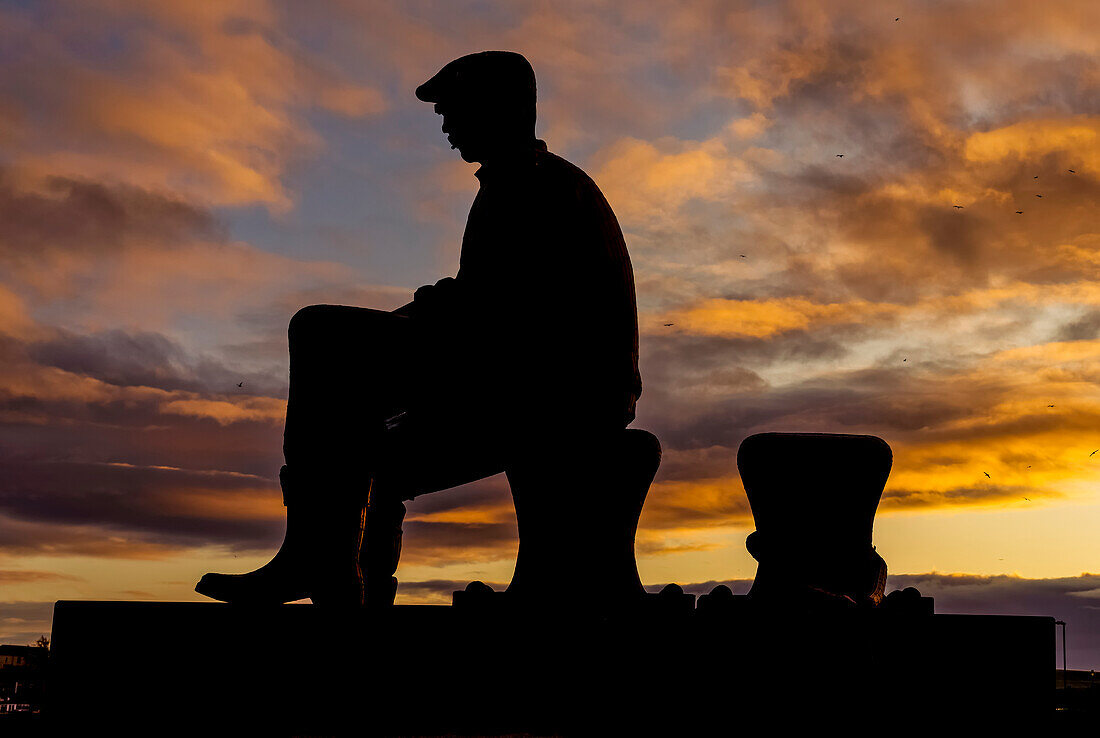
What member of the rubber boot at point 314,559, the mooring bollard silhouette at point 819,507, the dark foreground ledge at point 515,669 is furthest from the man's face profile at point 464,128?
the dark foreground ledge at point 515,669

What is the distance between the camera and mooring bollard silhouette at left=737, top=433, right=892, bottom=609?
253 inches

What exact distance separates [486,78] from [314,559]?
2.62 metres

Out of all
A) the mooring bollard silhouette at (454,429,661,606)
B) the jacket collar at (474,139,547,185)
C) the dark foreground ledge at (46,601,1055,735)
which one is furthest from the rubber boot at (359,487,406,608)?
the jacket collar at (474,139,547,185)

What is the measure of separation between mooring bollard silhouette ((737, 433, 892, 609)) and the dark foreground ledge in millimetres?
690

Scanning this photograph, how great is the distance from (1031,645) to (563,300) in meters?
3.02

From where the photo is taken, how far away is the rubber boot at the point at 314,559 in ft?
17.1

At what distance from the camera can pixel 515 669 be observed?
17.3ft

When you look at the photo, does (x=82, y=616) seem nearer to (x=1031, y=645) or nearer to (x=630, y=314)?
(x=630, y=314)

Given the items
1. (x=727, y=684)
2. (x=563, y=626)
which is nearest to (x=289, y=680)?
(x=563, y=626)

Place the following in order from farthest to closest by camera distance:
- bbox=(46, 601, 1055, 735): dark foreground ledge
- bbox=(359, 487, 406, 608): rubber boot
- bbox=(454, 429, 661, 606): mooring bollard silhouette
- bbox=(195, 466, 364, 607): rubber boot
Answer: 1. bbox=(359, 487, 406, 608): rubber boot
2. bbox=(454, 429, 661, 606): mooring bollard silhouette
3. bbox=(195, 466, 364, 607): rubber boot
4. bbox=(46, 601, 1055, 735): dark foreground ledge

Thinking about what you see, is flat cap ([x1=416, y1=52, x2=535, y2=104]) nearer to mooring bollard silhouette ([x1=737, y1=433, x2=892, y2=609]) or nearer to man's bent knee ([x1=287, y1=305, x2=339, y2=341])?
man's bent knee ([x1=287, y1=305, x2=339, y2=341])

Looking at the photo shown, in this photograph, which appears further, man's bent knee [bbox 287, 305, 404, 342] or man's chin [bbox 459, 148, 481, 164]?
man's chin [bbox 459, 148, 481, 164]

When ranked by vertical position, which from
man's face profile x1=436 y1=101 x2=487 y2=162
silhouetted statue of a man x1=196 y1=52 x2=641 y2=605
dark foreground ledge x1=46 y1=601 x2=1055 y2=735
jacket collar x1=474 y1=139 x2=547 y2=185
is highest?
man's face profile x1=436 y1=101 x2=487 y2=162

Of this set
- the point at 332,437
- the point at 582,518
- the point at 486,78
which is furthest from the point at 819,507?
the point at 486,78
